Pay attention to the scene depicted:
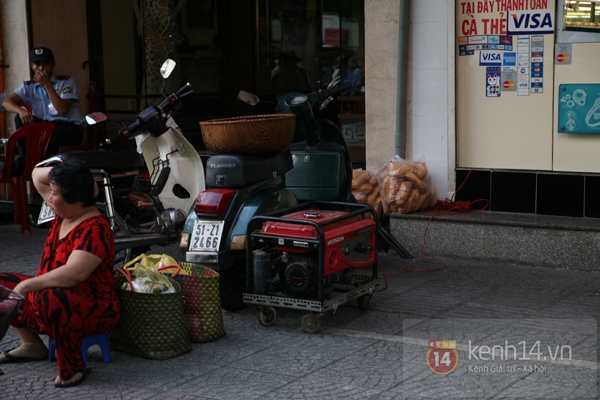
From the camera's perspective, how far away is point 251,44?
37.8 ft

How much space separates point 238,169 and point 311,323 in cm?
114

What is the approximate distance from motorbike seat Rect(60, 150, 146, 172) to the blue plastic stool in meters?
1.78

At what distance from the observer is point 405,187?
24.3 ft

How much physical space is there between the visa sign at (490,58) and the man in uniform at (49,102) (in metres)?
3.99

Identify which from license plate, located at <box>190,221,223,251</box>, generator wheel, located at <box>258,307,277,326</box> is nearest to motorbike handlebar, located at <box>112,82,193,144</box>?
license plate, located at <box>190,221,223,251</box>

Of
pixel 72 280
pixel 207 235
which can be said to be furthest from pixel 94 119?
pixel 72 280

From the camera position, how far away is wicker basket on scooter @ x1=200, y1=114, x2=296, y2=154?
564cm

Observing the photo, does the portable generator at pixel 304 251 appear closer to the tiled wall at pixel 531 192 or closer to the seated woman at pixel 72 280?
the seated woman at pixel 72 280

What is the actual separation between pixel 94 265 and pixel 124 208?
7.28 ft

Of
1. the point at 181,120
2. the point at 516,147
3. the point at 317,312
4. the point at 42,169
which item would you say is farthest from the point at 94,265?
the point at 181,120

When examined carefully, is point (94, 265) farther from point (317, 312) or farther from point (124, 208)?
point (124, 208)

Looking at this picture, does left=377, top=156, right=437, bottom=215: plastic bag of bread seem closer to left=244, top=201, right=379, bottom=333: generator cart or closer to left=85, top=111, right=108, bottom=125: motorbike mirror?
left=244, top=201, right=379, bottom=333: generator cart

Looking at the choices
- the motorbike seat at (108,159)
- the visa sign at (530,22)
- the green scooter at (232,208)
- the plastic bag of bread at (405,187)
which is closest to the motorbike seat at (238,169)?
the green scooter at (232,208)

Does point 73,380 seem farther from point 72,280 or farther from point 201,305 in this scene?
point 201,305
